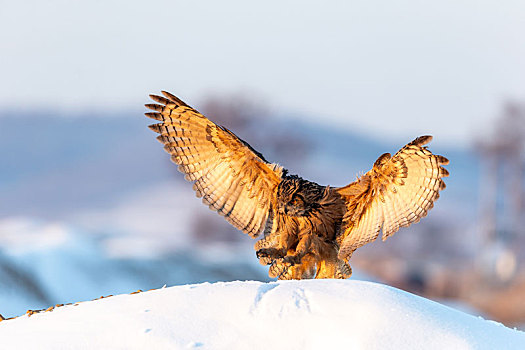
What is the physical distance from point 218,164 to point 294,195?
1.45 ft

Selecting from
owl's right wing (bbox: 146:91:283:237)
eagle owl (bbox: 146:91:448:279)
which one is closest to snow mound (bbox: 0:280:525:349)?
eagle owl (bbox: 146:91:448:279)

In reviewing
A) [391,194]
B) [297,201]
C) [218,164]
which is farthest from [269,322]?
[218,164]

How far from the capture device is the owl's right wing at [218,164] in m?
3.14

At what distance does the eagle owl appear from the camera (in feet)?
9.65

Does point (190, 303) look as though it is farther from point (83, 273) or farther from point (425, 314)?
point (83, 273)

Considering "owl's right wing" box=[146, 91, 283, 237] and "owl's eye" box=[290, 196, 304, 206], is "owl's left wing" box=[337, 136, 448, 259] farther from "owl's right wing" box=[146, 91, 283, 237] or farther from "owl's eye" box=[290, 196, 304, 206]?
"owl's right wing" box=[146, 91, 283, 237]

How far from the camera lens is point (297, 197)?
292cm

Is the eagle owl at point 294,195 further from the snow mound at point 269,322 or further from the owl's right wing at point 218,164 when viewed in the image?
the snow mound at point 269,322

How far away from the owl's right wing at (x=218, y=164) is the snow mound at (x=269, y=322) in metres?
0.44

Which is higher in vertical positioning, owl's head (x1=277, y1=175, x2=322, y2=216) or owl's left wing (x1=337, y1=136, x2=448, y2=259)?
owl's left wing (x1=337, y1=136, x2=448, y2=259)

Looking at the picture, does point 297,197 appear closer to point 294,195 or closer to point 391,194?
point 294,195

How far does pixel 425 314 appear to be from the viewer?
8.60ft

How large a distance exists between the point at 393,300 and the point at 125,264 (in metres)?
5.53

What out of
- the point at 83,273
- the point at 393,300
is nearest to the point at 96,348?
the point at 393,300
